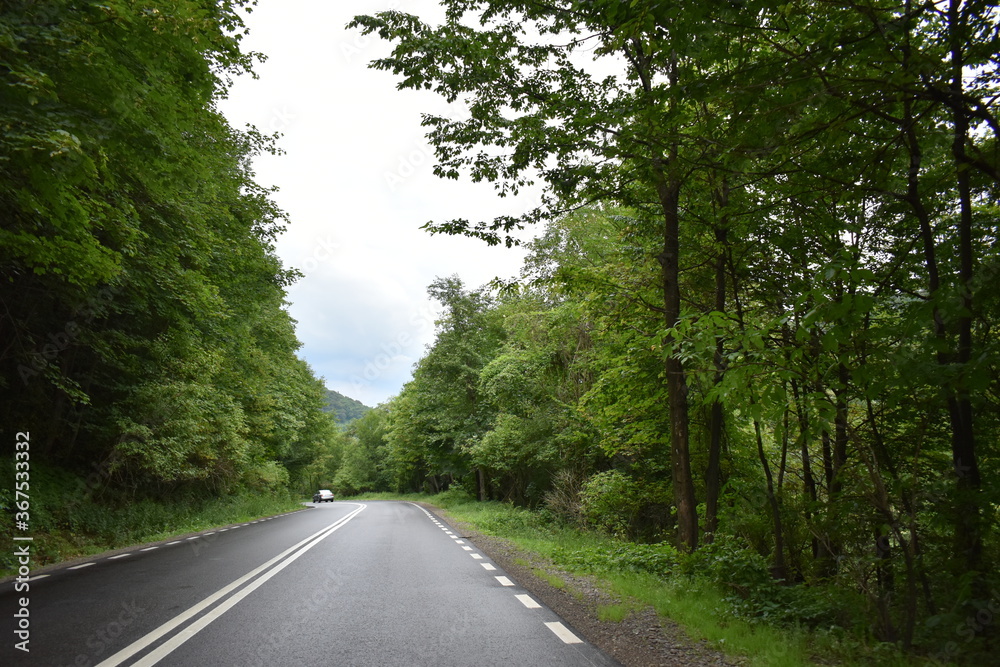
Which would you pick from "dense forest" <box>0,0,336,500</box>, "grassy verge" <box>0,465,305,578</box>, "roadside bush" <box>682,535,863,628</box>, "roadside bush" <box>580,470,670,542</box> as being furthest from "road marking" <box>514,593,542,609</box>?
"grassy verge" <box>0,465,305,578</box>

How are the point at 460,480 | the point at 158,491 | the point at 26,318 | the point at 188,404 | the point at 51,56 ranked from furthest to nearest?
the point at 460,480, the point at 158,491, the point at 188,404, the point at 26,318, the point at 51,56

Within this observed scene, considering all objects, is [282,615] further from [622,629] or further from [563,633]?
[622,629]

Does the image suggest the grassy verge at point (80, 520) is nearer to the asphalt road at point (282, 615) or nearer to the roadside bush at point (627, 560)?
the asphalt road at point (282, 615)

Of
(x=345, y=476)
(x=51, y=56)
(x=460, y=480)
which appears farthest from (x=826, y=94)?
(x=345, y=476)

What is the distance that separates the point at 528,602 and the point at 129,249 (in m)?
8.97

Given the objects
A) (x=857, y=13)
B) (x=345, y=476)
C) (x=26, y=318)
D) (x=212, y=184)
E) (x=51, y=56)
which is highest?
(x=212, y=184)

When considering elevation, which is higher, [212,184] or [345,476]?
[212,184]

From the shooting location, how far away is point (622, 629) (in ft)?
16.6

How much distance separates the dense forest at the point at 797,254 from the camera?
3.65 metres

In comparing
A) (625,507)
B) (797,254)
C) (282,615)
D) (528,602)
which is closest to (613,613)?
(528,602)

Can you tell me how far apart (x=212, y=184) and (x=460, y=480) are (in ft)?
110

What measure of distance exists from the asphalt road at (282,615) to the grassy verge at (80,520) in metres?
1.56

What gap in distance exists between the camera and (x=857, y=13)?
3.61 metres

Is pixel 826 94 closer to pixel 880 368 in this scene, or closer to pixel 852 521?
pixel 880 368
